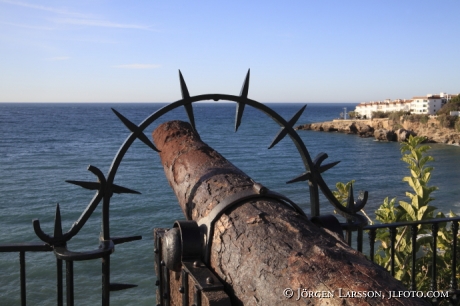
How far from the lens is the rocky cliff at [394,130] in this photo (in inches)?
2319

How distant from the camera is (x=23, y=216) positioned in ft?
69.6

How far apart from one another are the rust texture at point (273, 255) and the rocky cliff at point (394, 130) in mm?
52106

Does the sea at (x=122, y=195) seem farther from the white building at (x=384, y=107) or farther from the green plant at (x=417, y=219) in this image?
the white building at (x=384, y=107)

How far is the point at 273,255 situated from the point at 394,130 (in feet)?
226

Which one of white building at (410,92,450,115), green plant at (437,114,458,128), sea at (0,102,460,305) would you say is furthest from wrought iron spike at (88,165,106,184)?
white building at (410,92,450,115)

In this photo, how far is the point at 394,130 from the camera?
6656 cm

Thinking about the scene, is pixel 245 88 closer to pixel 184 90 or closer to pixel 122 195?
pixel 184 90

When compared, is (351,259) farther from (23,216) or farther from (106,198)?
(23,216)

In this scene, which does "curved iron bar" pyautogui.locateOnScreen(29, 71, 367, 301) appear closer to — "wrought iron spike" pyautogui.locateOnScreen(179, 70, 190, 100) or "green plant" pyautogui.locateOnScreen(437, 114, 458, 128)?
"wrought iron spike" pyautogui.locateOnScreen(179, 70, 190, 100)

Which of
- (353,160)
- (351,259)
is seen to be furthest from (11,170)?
Answer: (351,259)

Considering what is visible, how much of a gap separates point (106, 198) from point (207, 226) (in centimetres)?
77

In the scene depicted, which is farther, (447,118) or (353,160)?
(447,118)

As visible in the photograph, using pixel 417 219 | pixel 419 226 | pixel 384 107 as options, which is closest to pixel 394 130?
pixel 384 107

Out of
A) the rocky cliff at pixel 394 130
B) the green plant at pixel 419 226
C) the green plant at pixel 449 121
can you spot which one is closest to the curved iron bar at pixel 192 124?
the green plant at pixel 419 226
